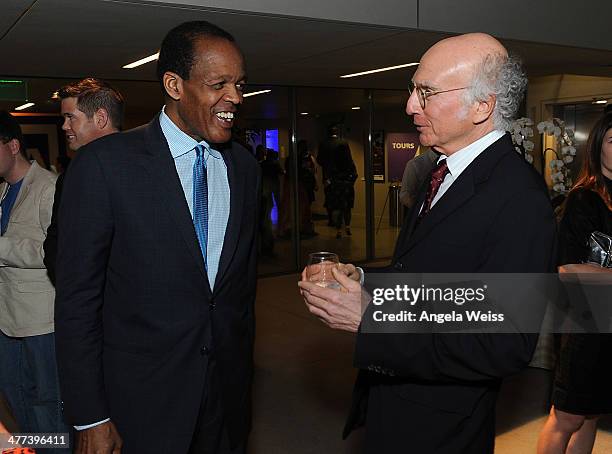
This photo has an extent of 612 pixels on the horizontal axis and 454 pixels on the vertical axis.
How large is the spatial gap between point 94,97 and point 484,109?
1991mm

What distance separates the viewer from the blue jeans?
301 centimetres

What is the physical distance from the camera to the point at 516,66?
67.4 inches

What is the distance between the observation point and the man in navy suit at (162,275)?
1.75 m

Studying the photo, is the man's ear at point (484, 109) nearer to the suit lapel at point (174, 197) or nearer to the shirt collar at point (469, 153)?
the shirt collar at point (469, 153)

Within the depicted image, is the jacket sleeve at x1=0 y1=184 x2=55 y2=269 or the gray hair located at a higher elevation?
the gray hair

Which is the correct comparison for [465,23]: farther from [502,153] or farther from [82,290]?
[82,290]

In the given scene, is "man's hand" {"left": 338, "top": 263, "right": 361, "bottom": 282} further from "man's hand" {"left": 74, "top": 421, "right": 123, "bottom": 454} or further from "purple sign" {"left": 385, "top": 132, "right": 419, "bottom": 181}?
"purple sign" {"left": 385, "top": 132, "right": 419, "bottom": 181}

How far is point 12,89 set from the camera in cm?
690

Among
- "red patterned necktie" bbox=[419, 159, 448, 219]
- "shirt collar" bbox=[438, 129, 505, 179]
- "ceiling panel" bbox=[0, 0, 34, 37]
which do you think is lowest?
"red patterned necktie" bbox=[419, 159, 448, 219]

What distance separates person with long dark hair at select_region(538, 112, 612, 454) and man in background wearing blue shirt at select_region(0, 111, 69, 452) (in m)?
2.52

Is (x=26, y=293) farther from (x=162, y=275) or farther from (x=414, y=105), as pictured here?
(x=414, y=105)

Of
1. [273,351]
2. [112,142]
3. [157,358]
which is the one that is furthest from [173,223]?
[273,351]

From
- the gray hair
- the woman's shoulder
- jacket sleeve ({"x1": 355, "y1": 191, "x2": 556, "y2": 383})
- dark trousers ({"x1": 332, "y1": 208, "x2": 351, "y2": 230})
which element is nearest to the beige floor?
the woman's shoulder

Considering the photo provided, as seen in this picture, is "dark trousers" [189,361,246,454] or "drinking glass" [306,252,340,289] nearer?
"drinking glass" [306,252,340,289]
